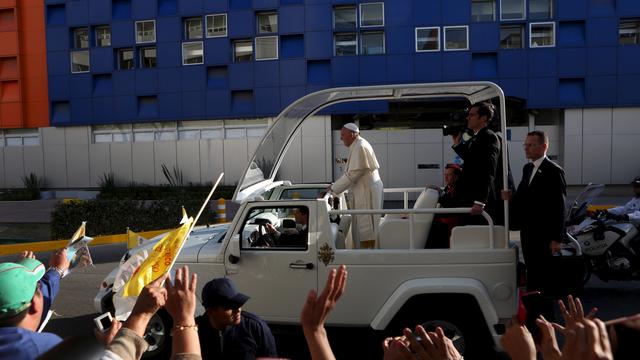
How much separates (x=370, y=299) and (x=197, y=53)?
24.8 meters

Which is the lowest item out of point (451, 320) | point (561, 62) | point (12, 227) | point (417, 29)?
point (12, 227)

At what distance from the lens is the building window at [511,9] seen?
23641 mm

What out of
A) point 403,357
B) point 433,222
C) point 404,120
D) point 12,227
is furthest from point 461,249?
point 404,120

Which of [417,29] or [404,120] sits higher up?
[417,29]

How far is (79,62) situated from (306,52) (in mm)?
13802

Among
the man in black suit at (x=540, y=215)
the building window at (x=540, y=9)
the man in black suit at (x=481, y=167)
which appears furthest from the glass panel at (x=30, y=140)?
the man in black suit at (x=540, y=215)

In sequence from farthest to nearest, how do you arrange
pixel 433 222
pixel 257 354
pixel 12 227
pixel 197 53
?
pixel 197 53 → pixel 12 227 → pixel 433 222 → pixel 257 354

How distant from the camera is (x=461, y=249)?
12.9ft

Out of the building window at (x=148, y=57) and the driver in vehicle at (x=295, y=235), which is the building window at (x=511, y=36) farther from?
the driver in vehicle at (x=295, y=235)

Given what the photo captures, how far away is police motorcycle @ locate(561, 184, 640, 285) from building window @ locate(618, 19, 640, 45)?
2088 centimetres

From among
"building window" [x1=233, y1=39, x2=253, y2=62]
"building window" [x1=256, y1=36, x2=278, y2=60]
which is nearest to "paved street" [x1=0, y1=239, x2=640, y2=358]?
"building window" [x1=256, y1=36, x2=278, y2=60]

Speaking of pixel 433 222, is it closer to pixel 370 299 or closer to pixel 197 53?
pixel 370 299

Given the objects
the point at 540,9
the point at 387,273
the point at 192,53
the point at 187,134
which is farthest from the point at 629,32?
the point at 387,273

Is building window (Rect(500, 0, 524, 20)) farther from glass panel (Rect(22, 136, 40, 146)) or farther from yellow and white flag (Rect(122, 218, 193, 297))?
glass panel (Rect(22, 136, 40, 146))
